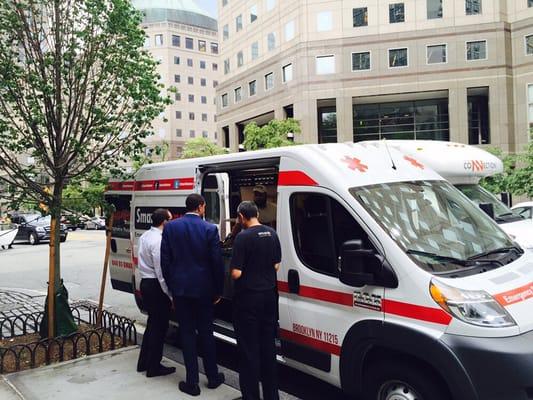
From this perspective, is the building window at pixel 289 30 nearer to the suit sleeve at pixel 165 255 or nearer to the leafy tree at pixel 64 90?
the leafy tree at pixel 64 90

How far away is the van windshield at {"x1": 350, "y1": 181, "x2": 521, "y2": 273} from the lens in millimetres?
3756

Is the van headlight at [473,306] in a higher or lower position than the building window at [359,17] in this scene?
lower

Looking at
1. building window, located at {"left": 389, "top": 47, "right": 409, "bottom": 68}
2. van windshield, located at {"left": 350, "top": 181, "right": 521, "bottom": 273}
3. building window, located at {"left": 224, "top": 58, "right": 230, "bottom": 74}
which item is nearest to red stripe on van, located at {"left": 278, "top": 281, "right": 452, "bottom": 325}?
van windshield, located at {"left": 350, "top": 181, "right": 521, "bottom": 273}

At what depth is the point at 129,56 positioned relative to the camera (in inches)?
253

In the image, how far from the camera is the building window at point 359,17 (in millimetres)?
40094

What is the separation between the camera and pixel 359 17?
4019 cm

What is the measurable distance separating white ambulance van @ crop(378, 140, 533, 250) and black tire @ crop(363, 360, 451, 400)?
4264 mm

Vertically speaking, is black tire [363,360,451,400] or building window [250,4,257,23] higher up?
building window [250,4,257,23]

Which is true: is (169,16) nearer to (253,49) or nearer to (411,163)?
(253,49)

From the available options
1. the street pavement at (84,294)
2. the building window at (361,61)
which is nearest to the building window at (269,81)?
the building window at (361,61)

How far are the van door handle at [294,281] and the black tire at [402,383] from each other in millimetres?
994

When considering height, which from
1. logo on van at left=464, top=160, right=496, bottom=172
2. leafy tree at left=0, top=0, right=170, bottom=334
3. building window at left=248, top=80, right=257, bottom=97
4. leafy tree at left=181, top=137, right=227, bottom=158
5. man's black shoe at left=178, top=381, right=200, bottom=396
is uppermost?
building window at left=248, top=80, right=257, bottom=97

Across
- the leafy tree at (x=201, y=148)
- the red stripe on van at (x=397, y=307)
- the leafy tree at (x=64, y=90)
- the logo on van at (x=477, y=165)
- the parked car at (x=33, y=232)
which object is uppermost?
the leafy tree at (x=201, y=148)

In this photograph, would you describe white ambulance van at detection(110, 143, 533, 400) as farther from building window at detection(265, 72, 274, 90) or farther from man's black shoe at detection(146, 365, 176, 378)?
building window at detection(265, 72, 274, 90)
